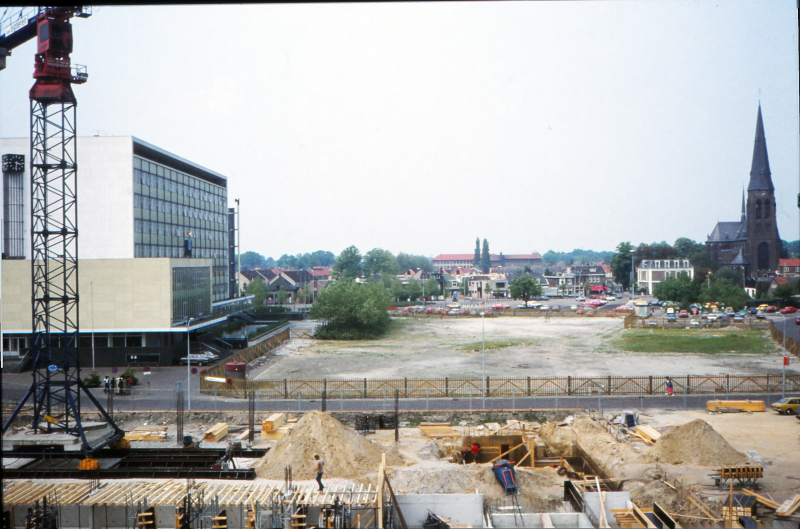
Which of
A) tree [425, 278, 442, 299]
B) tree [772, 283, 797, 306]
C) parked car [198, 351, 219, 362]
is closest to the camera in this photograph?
parked car [198, 351, 219, 362]

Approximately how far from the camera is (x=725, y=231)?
8444 cm

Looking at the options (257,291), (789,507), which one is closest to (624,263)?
(257,291)

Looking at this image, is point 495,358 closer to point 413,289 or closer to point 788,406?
point 788,406

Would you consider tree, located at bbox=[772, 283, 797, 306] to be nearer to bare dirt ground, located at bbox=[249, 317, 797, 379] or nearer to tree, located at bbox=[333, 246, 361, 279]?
bare dirt ground, located at bbox=[249, 317, 797, 379]

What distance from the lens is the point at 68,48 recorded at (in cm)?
1906

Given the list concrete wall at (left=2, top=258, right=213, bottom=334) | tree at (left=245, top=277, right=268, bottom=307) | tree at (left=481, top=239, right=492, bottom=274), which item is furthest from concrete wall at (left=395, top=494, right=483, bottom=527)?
tree at (left=481, top=239, right=492, bottom=274)

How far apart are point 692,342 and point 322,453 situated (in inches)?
1425

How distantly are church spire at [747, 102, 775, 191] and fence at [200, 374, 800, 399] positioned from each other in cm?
2765

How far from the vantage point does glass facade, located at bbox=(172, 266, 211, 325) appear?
35.3 m

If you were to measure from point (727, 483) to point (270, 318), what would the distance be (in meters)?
50.1

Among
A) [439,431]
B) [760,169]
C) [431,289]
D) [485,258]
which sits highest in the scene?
[760,169]

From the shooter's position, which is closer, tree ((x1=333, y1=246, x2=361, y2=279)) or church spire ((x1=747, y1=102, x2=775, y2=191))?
church spire ((x1=747, y1=102, x2=775, y2=191))

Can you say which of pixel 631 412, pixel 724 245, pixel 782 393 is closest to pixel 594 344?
pixel 782 393

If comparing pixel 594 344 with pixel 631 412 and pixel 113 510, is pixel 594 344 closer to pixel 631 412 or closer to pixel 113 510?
pixel 631 412
